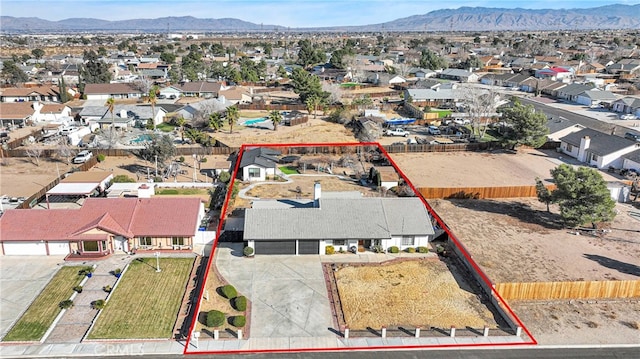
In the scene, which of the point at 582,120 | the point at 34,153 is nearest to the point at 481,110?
the point at 582,120

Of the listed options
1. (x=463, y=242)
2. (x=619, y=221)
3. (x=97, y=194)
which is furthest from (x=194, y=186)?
(x=619, y=221)

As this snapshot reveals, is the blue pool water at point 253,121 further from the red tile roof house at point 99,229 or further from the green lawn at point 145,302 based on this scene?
the green lawn at point 145,302

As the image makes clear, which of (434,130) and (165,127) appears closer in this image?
(434,130)

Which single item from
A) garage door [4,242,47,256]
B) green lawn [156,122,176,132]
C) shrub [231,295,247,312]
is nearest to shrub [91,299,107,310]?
shrub [231,295,247,312]

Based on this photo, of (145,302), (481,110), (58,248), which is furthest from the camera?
(481,110)

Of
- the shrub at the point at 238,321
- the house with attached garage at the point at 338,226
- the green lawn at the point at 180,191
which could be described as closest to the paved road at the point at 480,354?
the shrub at the point at 238,321

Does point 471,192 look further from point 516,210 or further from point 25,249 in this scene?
point 25,249
